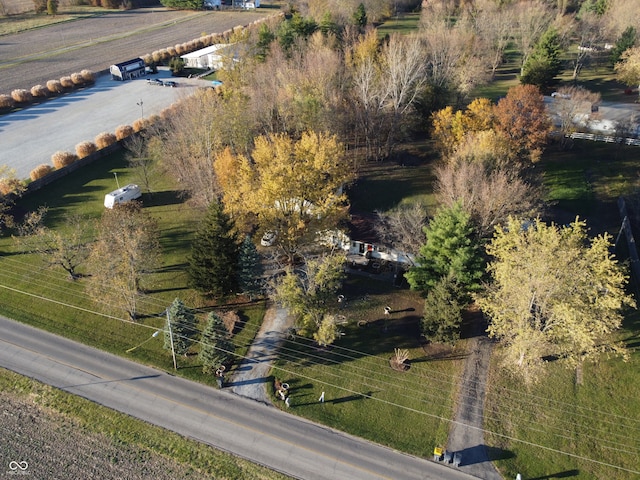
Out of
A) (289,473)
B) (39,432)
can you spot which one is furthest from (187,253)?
(289,473)

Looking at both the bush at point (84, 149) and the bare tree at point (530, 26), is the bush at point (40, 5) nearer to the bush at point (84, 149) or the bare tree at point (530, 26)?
the bush at point (84, 149)

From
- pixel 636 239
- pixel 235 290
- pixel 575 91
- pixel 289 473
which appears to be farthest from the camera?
pixel 575 91

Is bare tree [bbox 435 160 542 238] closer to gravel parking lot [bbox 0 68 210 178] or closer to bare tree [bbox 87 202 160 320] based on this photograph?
bare tree [bbox 87 202 160 320]

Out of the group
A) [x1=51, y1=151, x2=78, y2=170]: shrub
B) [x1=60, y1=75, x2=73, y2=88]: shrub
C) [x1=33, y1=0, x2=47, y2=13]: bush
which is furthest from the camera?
[x1=33, y1=0, x2=47, y2=13]: bush

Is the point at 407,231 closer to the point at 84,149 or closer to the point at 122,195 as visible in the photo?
the point at 122,195

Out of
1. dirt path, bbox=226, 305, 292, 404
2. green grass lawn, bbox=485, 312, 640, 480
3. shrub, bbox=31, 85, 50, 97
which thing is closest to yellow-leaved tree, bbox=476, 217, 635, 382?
green grass lawn, bbox=485, 312, 640, 480

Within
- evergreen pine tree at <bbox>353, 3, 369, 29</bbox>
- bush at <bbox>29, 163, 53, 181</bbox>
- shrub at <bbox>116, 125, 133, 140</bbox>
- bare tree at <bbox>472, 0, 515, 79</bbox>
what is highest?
evergreen pine tree at <bbox>353, 3, 369, 29</bbox>

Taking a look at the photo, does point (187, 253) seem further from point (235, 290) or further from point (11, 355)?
point (11, 355)
